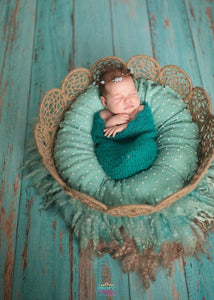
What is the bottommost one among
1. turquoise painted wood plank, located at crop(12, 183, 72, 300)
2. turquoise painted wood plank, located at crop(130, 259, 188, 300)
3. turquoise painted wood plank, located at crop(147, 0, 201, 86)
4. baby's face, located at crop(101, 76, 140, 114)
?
turquoise painted wood plank, located at crop(130, 259, 188, 300)

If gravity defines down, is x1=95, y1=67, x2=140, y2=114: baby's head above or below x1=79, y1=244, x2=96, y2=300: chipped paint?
above

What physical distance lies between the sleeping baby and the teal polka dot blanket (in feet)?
0.13

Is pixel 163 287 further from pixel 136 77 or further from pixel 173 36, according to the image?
pixel 173 36

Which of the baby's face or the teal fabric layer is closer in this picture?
the teal fabric layer

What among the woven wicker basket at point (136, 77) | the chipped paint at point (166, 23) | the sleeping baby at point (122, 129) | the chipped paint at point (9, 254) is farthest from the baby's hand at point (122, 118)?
the chipped paint at point (166, 23)

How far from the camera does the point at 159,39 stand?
1.84 metres

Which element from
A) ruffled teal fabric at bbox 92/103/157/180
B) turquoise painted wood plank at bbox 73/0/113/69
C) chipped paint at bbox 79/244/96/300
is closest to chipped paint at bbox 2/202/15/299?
chipped paint at bbox 79/244/96/300

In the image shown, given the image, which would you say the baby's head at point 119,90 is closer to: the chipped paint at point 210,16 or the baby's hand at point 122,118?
the baby's hand at point 122,118

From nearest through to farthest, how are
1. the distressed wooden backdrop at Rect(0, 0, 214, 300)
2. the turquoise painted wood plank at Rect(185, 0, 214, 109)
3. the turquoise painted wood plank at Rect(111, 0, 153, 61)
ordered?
the distressed wooden backdrop at Rect(0, 0, 214, 300) < the turquoise painted wood plank at Rect(185, 0, 214, 109) < the turquoise painted wood plank at Rect(111, 0, 153, 61)

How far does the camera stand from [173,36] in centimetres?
186

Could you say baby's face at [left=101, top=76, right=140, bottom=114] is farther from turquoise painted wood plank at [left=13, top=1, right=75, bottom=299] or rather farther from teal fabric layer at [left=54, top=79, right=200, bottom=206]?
turquoise painted wood plank at [left=13, top=1, right=75, bottom=299]

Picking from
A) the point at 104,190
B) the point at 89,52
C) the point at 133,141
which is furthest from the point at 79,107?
the point at 89,52

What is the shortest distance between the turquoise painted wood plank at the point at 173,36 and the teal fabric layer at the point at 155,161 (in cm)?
40

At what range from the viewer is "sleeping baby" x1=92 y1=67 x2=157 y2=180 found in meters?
1.23
